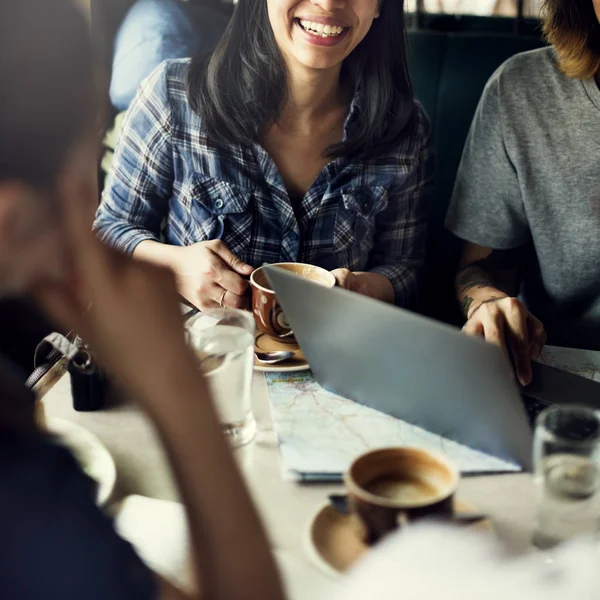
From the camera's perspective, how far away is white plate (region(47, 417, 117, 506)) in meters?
0.77

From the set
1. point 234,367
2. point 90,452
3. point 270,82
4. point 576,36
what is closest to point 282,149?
point 270,82

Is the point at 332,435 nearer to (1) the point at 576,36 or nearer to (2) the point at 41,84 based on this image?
(2) the point at 41,84

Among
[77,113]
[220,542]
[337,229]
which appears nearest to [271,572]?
[220,542]

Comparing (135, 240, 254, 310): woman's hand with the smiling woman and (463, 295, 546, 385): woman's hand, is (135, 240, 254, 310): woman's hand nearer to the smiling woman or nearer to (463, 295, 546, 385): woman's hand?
the smiling woman

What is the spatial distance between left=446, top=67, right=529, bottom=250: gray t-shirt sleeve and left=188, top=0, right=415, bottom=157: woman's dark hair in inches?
5.9

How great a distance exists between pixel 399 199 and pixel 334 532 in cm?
92

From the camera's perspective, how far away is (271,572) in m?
0.51

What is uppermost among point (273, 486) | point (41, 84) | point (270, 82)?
point (41, 84)

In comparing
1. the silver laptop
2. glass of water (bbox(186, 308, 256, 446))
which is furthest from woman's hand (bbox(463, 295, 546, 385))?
glass of water (bbox(186, 308, 256, 446))

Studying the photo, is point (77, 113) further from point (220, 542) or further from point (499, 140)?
point (499, 140)

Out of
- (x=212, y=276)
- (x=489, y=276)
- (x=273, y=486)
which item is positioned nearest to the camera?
(x=273, y=486)

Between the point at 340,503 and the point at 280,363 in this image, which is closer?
the point at 340,503

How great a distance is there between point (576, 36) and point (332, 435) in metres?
0.92

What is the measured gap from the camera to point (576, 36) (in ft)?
4.49
